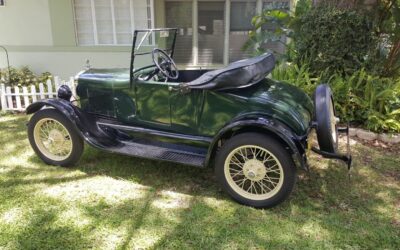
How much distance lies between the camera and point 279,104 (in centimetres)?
328

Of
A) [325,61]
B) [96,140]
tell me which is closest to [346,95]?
[325,61]

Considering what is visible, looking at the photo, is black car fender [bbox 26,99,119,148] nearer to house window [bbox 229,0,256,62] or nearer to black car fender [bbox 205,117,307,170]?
black car fender [bbox 205,117,307,170]

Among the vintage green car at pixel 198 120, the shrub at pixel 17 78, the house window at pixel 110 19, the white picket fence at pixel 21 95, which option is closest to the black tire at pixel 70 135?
the vintage green car at pixel 198 120

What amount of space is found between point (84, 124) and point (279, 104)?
2.13 metres

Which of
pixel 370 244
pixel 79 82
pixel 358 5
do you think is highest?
pixel 358 5

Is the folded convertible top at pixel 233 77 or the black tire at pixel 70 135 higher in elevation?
the folded convertible top at pixel 233 77

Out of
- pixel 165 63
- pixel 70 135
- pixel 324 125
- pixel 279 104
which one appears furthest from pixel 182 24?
pixel 324 125

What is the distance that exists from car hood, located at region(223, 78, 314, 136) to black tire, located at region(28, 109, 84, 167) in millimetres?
1825

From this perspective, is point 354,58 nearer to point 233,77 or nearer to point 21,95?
point 233,77

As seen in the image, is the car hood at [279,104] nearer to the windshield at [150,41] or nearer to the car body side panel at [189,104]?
the car body side panel at [189,104]

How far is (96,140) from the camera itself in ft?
12.6

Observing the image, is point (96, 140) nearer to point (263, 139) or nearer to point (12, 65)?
point (263, 139)

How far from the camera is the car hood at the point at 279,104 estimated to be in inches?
127

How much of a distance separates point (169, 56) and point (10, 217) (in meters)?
2.38
